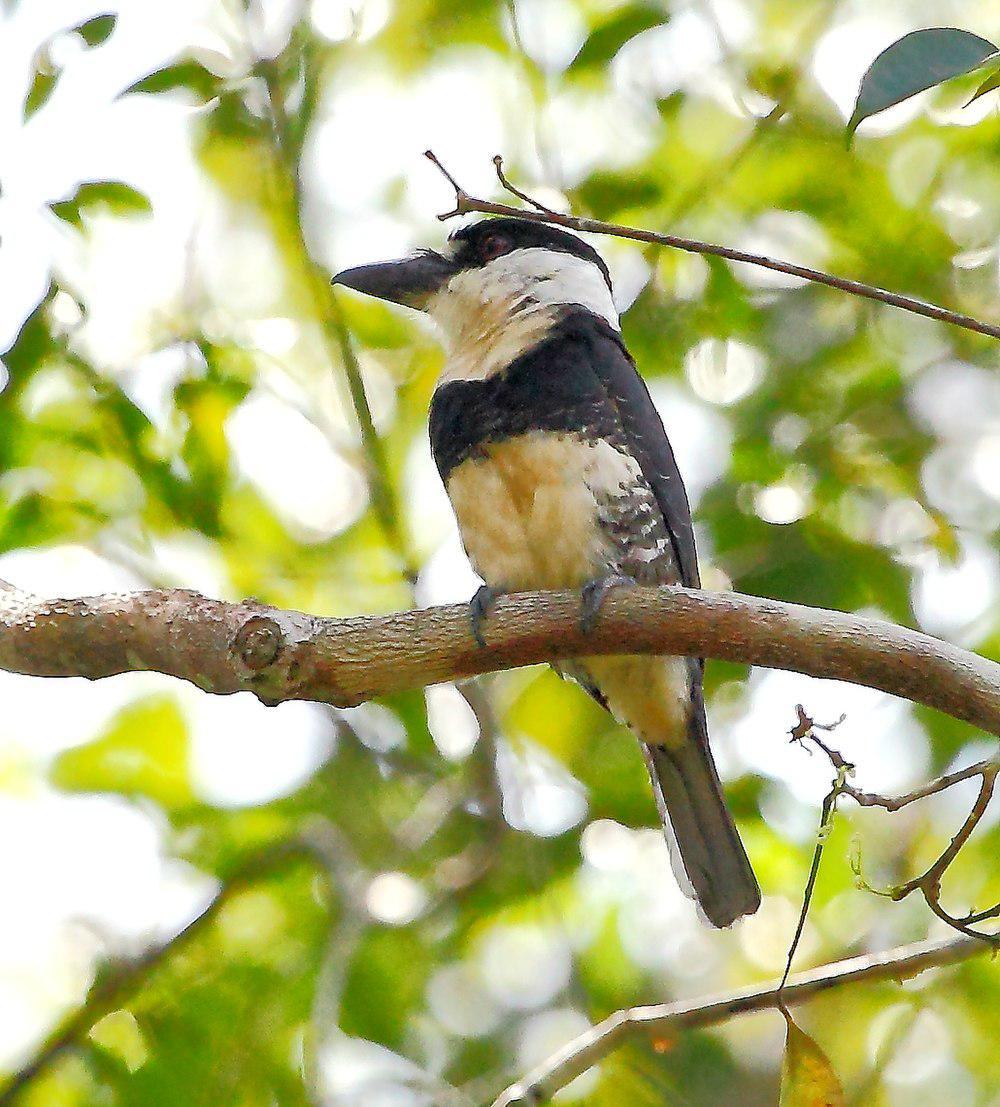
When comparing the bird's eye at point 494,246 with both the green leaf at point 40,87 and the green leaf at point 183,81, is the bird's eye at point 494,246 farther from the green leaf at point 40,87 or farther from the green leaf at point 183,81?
the green leaf at point 40,87

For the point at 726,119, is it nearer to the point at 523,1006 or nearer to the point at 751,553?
the point at 751,553

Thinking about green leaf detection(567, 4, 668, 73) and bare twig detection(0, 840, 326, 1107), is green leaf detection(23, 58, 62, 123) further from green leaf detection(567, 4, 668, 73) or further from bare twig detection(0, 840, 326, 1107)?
bare twig detection(0, 840, 326, 1107)

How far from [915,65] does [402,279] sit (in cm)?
168

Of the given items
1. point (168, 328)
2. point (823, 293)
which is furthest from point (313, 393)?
point (823, 293)

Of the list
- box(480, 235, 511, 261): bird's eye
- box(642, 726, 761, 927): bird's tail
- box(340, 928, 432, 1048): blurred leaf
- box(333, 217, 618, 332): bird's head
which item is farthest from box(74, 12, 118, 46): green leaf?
box(340, 928, 432, 1048): blurred leaf

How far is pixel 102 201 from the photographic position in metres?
2.38

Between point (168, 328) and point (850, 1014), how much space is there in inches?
89.5

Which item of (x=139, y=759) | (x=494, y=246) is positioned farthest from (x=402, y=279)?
(x=139, y=759)

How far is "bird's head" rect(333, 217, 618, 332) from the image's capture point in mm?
2967

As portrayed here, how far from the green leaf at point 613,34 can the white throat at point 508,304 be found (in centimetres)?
39

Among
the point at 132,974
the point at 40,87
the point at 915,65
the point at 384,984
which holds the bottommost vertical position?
the point at 384,984

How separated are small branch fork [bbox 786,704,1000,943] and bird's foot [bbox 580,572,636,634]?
0.30 metres

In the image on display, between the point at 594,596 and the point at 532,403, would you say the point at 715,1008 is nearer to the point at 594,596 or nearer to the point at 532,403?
the point at 594,596

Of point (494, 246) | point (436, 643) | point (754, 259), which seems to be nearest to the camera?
point (754, 259)
